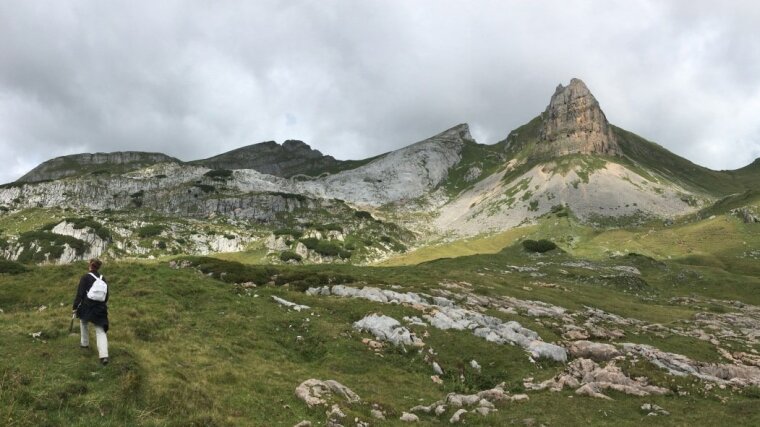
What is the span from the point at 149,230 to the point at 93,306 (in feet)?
600

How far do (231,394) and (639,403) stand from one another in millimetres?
19276

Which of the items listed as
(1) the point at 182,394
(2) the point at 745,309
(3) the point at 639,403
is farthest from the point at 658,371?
(2) the point at 745,309

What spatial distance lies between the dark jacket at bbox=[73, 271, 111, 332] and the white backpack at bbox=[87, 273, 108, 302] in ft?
0.45

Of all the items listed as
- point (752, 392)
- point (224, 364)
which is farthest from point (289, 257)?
point (752, 392)

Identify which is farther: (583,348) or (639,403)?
(583,348)

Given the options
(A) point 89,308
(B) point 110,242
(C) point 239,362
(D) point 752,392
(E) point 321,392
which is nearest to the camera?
(A) point 89,308

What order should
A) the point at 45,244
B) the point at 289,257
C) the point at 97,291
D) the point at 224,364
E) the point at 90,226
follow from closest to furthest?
the point at 97,291 → the point at 224,364 → the point at 289,257 → the point at 45,244 → the point at 90,226

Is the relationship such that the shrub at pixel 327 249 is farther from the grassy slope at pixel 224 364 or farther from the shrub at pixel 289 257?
the grassy slope at pixel 224 364

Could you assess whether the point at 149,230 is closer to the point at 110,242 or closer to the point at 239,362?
the point at 110,242

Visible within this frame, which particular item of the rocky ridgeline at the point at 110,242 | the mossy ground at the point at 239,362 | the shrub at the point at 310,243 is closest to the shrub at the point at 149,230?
the rocky ridgeline at the point at 110,242

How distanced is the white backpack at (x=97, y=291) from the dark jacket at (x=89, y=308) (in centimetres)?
14

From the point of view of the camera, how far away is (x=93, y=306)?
18.1 metres

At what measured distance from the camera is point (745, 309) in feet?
222

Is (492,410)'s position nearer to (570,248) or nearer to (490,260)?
(490,260)
